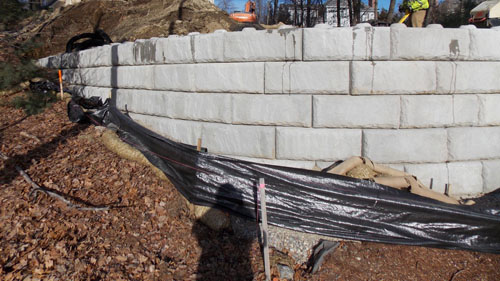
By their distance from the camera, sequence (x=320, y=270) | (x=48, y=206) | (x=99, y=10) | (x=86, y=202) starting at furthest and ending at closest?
(x=99, y=10) < (x=86, y=202) < (x=48, y=206) < (x=320, y=270)

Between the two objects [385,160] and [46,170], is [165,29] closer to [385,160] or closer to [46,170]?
[46,170]

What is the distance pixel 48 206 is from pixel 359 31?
185 inches

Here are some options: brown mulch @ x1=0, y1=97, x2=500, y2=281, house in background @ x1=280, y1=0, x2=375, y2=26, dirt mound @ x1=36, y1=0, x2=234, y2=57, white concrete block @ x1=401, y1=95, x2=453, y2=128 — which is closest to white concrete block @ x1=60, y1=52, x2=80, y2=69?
dirt mound @ x1=36, y1=0, x2=234, y2=57

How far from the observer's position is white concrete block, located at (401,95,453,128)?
489 centimetres

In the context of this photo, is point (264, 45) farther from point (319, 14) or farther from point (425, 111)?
point (319, 14)

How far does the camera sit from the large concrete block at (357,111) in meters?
4.84

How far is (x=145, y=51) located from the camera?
628 centimetres

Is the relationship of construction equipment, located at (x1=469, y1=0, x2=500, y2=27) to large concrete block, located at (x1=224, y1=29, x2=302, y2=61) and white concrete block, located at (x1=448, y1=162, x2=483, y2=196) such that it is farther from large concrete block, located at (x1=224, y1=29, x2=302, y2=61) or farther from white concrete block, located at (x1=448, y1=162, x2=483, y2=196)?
large concrete block, located at (x1=224, y1=29, x2=302, y2=61)

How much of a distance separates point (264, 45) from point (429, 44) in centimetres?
228

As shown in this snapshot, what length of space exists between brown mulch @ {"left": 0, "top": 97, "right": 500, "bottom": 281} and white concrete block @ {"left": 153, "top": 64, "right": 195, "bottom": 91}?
163 cm

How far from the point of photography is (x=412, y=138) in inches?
195

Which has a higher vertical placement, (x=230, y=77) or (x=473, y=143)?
(x=230, y=77)

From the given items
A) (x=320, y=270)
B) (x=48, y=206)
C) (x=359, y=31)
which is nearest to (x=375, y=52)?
(x=359, y=31)

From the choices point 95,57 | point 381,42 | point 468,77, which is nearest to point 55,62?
point 95,57
